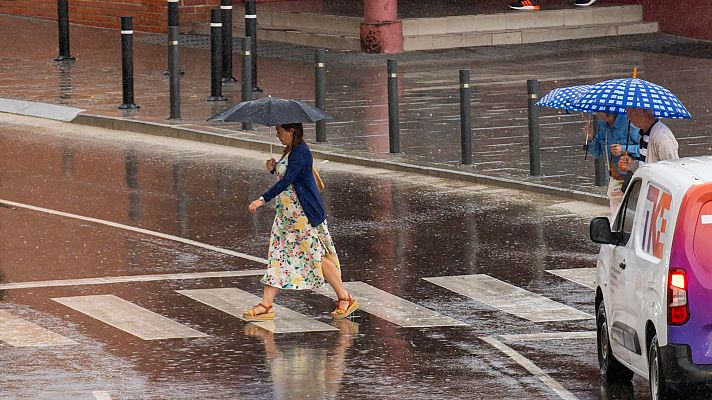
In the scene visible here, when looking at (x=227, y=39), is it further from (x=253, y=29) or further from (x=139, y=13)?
(x=139, y=13)

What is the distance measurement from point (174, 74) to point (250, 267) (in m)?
9.24

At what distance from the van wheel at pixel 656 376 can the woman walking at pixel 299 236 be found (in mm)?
3601

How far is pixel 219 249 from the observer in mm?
15203

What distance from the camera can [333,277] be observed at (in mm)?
12695

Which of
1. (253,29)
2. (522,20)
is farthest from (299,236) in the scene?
(522,20)

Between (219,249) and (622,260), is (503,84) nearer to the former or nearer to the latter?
(219,249)

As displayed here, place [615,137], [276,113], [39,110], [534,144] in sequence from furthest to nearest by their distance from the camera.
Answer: [39,110] < [534,144] < [615,137] < [276,113]

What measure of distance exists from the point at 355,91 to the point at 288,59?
457 cm

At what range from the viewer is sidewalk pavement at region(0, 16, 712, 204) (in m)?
20.0

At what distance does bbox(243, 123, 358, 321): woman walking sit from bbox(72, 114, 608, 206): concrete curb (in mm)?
5201

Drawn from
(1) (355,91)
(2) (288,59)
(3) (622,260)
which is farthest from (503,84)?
(3) (622,260)

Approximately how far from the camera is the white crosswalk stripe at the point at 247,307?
12.3 meters

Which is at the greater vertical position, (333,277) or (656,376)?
(333,277)

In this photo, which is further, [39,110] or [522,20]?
[522,20]
